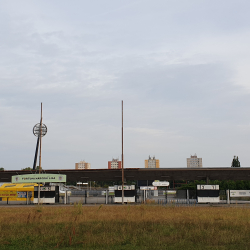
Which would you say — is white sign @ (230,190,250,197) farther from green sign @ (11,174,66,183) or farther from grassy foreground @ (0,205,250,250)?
grassy foreground @ (0,205,250,250)

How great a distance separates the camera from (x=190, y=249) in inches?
438

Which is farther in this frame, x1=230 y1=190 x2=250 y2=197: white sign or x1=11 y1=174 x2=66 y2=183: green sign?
x1=230 y1=190 x2=250 y2=197: white sign

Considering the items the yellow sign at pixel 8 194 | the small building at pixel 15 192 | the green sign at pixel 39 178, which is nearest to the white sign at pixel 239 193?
the green sign at pixel 39 178

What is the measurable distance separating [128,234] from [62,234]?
3.04 metres

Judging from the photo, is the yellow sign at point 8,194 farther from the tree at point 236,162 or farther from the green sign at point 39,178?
the tree at point 236,162

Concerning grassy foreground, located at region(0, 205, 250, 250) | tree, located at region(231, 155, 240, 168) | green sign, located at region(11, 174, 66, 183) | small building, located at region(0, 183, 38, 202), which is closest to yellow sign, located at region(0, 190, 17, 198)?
small building, located at region(0, 183, 38, 202)

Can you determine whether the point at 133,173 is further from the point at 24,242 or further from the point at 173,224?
the point at 24,242

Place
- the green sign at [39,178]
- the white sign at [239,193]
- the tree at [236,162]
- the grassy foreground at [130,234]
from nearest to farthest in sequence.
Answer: the grassy foreground at [130,234], the green sign at [39,178], the white sign at [239,193], the tree at [236,162]

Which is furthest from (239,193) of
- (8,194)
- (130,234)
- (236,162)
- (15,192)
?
(236,162)

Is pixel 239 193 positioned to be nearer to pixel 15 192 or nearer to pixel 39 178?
pixel 39 178

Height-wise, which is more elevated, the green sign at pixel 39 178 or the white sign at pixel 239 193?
the green sign at pixel 39 178

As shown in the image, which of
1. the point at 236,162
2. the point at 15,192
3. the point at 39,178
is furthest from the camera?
the point at 236,162

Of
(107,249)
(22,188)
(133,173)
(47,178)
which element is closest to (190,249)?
(107,249)

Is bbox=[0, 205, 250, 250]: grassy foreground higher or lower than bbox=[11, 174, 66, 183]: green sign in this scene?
lower
